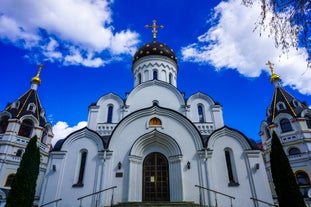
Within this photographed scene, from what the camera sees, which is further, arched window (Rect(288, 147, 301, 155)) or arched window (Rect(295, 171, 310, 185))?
arched window (Rect(288, 147, 301, 155))

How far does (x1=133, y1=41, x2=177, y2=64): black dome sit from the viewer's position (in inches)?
798

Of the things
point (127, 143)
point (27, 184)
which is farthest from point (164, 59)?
point (27, 184)

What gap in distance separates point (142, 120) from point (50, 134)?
14928mm

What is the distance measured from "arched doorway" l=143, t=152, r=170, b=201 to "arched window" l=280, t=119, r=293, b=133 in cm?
1482

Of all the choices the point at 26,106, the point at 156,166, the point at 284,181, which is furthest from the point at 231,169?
the point at 26,106

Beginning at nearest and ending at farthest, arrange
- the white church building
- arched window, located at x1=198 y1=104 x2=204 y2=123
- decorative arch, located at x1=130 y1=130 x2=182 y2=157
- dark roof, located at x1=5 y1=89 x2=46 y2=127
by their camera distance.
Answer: the white church building < decorative arch, located at x1=130 y1=130 x2=182 y2=157 < arched window, located at x1=198 y1=104 x2=204 y2=123 < dark roof, located at x1=5 y1=89 x2=46 y2=127

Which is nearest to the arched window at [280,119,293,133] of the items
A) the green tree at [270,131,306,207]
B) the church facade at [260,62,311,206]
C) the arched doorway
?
the church facade at [260,62,311,206]

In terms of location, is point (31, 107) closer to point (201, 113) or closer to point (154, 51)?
point (154, 51)

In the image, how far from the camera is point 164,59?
2019 cm

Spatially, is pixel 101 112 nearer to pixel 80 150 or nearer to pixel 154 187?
pixel 80 150

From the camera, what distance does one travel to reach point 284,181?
954 cm

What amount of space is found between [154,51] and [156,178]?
41.2 ft

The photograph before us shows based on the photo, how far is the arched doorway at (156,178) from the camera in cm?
1170

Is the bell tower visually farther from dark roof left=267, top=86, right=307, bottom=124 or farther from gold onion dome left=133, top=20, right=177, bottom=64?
dark roof left=267, top=86, right=307, bottom=124
